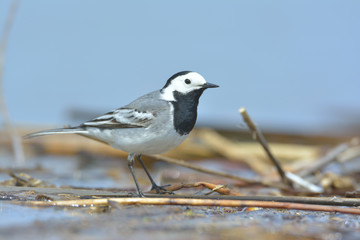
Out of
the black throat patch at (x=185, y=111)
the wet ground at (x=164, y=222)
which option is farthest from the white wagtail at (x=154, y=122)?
the wet ground at (x=164, y=222)

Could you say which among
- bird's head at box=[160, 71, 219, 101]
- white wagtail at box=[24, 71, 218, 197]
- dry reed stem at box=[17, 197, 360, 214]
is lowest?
dry reed stem at box=[17, 197, 360, 214]

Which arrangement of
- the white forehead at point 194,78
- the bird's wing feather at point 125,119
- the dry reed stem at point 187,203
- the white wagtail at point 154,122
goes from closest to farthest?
the dry reed stem at point 187,203 < the white wagtail at point 154,122 < the bird's wing feather at point 125,119 < the white forehead at point 194,78

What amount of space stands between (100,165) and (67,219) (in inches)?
178

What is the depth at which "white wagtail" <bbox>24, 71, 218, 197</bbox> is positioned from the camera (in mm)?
4383

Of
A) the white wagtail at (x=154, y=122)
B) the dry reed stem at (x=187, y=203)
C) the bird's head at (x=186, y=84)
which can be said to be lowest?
the dry reed stem at (x=187, y=203)

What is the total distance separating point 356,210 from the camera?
3.11m

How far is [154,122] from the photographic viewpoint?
175 inches

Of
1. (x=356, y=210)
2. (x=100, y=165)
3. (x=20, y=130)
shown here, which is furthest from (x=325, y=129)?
(x=356, y=210)

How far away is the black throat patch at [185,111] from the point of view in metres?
4.43

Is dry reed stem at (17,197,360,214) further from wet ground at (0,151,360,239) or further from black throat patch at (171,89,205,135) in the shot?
black throat patch at (171,89,205,135)

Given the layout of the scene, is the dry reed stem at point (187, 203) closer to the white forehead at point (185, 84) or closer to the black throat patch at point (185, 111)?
the black throat patch at point (185, 111)

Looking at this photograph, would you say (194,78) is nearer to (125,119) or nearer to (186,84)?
(186,84)

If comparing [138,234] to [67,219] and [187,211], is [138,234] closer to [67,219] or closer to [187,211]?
[67,219]

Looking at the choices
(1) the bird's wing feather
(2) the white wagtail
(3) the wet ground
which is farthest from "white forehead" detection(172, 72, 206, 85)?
(3) the wet ground
